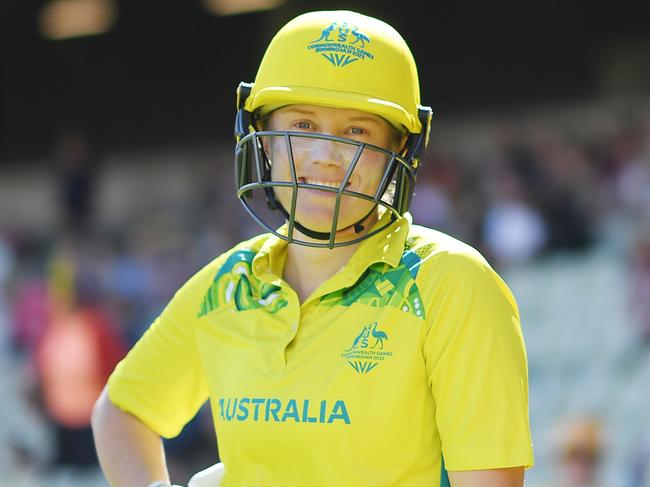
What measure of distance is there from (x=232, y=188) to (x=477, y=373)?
28.2 feet

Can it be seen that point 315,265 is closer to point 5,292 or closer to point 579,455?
point 579,455

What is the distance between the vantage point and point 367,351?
2.05 meters

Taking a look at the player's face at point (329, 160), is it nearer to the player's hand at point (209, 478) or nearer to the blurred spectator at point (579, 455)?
the player's hand at point (209, 478)

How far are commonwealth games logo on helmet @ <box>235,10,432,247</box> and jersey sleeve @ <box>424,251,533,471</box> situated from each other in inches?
8.9

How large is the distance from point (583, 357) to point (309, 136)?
551cm

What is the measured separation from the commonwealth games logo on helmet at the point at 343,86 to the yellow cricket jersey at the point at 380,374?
0.40ft

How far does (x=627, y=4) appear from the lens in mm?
11695

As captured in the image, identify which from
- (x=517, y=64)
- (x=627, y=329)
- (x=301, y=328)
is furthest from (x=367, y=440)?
(x=517, y=64)

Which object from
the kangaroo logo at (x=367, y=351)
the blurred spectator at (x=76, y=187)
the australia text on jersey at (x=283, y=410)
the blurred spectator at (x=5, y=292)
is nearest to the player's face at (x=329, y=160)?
the kangaroo logo at (x=367, y=351)

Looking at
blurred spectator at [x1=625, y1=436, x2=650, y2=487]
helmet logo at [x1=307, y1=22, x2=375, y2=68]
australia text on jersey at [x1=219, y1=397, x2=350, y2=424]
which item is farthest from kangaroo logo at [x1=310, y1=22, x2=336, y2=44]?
blurred spectator at [x1=625, y1=436, x2=650, y2=487]

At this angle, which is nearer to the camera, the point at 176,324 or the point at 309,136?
the point at 309,136

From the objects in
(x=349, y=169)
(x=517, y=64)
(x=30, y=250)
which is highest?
(x=349, y=169)

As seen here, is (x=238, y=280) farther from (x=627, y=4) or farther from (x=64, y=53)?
(x=64, y=53)

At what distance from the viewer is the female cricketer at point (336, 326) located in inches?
78.5
